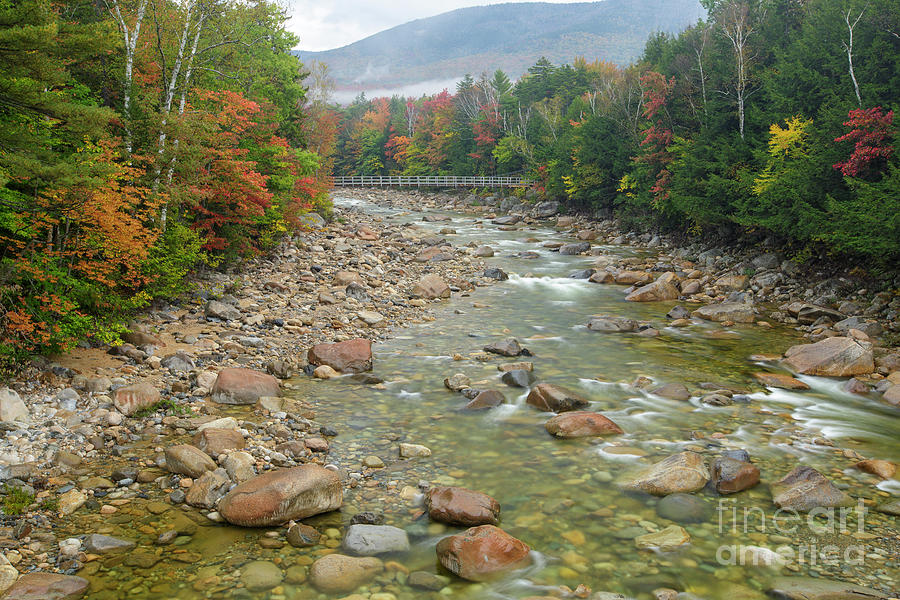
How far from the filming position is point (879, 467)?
7402 millimetres

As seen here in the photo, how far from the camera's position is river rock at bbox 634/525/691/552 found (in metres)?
5.94

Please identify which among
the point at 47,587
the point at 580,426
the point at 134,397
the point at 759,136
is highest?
the point at 759,136

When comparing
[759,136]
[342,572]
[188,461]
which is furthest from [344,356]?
[759,136]

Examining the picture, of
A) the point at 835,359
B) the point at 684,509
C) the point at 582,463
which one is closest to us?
the point at 684,509

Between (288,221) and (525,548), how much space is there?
691 inches

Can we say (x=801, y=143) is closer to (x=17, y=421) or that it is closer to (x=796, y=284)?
(x=796, y=284)

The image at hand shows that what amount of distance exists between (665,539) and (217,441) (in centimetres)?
550

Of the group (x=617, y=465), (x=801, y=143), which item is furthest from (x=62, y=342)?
(x=801, y=143)

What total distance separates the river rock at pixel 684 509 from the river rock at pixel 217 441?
5311 mm

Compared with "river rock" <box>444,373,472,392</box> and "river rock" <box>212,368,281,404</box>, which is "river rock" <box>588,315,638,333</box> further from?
"river rock" <box>212,368,281,404</box>

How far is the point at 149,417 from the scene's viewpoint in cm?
838

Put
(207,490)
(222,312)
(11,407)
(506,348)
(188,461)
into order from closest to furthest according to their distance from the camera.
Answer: (207,490), (188,461), (11,407), (506,348), (222,312)

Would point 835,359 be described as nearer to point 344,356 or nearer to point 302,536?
point 344,356

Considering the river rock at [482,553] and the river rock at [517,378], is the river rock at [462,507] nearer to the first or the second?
the river rock at [482,553]
